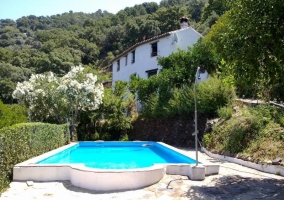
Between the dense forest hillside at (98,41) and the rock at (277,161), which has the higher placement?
the dense forest hillside at (98,41)

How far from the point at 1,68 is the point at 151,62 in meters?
37.4

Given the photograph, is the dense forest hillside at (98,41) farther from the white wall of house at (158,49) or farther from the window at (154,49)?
the window at (154,49)

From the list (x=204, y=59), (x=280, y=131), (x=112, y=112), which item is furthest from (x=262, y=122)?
(x=112, y=112)

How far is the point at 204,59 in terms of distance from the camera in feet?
64.2

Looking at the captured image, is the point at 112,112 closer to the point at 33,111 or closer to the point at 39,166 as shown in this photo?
the point at 33,111

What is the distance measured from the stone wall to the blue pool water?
70.7 inches

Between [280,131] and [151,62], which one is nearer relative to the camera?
[280,131]

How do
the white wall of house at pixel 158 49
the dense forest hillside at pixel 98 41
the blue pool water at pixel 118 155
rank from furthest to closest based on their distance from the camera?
the dense forest hillside at pixel 98 41, the white wall of house at pixel 158 49, the blue pool water at pixel 118 155

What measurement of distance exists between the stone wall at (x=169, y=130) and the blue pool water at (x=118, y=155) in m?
1.80

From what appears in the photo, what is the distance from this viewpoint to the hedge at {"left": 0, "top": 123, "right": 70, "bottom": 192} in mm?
7453

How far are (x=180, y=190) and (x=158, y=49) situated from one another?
21457mm

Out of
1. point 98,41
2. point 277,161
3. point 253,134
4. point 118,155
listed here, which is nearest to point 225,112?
point 253,134

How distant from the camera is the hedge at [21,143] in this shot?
7.45 m

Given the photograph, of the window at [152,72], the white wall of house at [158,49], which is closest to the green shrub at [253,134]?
the white wall of house at [158,49]
